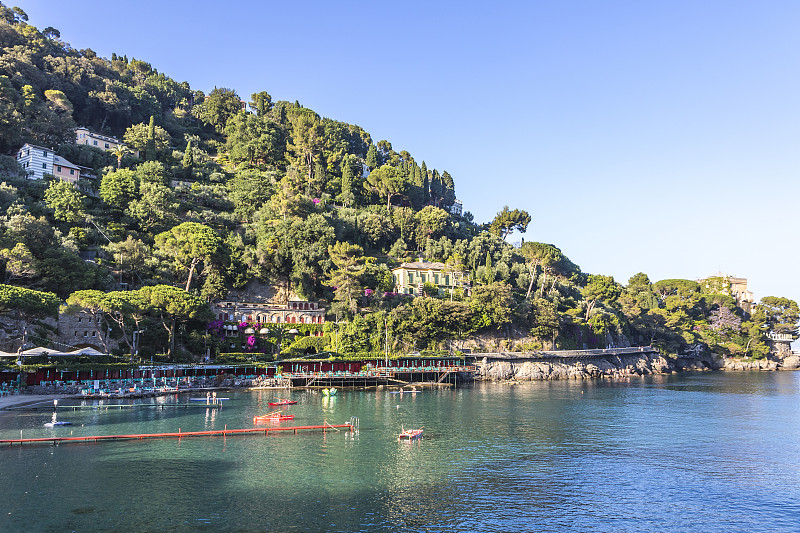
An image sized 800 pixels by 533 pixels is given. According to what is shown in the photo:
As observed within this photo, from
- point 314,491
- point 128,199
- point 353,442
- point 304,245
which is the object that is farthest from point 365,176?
point 314,491

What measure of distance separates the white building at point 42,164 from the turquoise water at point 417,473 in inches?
2696

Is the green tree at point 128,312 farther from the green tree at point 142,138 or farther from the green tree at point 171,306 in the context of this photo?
the green tree at point 142,138

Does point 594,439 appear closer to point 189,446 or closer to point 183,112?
point 189,446

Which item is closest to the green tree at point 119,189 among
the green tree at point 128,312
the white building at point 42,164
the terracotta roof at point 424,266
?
the white building at point 42,164

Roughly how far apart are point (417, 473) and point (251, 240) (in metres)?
81.9

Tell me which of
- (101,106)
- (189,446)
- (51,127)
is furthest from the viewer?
(101,106)

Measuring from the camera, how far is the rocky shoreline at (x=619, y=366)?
10681 centimetres

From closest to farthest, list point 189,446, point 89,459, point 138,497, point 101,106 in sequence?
point 138,497
point 89,459
point 189,446
point 101,106

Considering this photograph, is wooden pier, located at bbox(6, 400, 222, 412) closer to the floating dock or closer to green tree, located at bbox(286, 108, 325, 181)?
the floating dock

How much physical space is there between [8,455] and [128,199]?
76701 millimetres

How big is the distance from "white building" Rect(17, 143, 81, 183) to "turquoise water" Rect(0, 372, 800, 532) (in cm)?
6847

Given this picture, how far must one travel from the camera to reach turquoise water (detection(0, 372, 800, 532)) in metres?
31.6

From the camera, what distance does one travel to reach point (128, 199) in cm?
10956

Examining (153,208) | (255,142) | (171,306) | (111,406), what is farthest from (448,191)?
(111,406)
